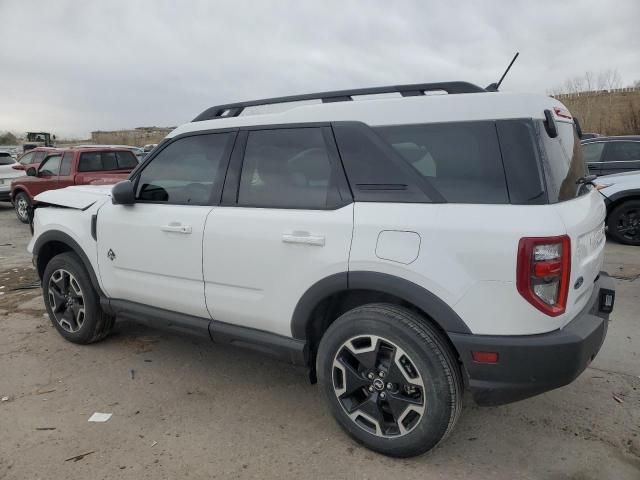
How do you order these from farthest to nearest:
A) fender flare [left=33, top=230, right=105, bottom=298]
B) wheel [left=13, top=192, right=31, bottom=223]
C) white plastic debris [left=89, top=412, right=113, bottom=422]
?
1. wheel [left=13, top=192, right=31, bottom=223]
2. fender flare [left=33, top=230, right=105, bottom=298]
3. white plastic debris [left=89, top=412, right=113, bottom=422]

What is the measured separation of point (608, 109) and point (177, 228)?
3233 centimetres

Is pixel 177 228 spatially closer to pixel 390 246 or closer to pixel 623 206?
pixel 390 246

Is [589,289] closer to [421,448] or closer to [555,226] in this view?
[555,226]

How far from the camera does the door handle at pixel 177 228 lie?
10.6 feet

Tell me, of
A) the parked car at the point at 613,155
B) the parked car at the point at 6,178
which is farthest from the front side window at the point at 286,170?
the parked car at the point at 6,178

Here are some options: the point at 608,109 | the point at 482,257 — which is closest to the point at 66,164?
the point at 482,257

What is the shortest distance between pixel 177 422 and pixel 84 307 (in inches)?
60.9

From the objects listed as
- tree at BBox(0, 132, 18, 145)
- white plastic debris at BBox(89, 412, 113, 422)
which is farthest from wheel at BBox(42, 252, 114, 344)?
tree at BBox(0, 132, 18, 145)

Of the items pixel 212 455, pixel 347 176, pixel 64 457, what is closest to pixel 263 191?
pixel 347 176

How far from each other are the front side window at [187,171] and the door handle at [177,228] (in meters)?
0.17

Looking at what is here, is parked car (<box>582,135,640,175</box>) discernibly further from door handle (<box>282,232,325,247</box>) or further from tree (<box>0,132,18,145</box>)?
tree (<box>0,132,18,145</box>)

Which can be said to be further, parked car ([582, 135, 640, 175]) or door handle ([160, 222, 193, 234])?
parked car ([582, 135, 640, 175])

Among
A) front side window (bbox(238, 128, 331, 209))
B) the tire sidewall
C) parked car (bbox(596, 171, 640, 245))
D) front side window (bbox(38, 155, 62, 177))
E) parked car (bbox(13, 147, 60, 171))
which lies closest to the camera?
front side window (bbox(238, 128, 331, 209))

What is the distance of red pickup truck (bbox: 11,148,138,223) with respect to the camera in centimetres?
1019
